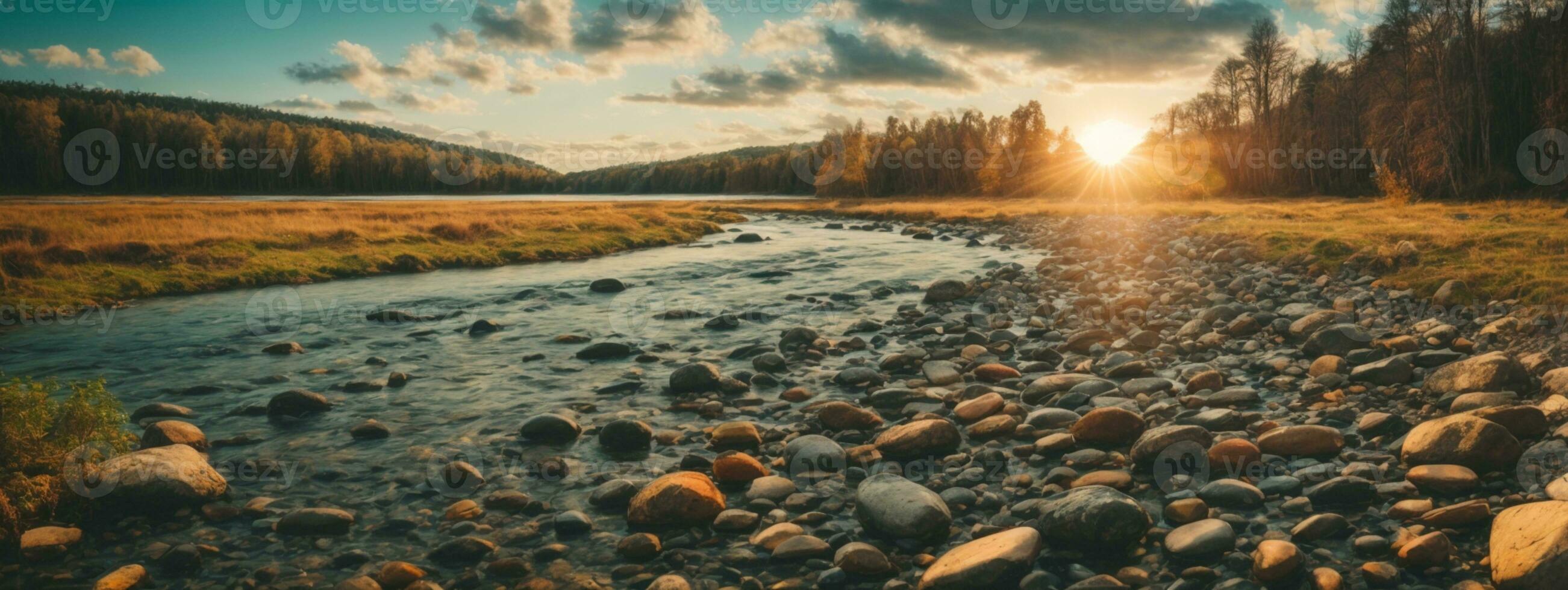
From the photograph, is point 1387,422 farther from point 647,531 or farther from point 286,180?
point 286,180

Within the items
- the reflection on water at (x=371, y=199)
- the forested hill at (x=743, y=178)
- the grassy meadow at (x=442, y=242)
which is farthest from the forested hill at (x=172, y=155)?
the grassy meadow at (x=442, y=242)

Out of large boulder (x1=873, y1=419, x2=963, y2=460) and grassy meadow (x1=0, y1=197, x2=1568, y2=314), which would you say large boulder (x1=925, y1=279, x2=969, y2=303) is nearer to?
grassy meadow (x1=0, y1=197, x2=1568, y2=314)

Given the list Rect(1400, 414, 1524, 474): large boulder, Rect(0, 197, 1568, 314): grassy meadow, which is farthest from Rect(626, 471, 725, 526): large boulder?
Rect(0, 197, 1568, 314): grassy meadow

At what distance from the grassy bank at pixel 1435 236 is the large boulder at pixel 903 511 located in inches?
365

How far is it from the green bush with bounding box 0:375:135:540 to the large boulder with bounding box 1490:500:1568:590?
8946 millimetres

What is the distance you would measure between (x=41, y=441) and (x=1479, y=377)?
12.0m

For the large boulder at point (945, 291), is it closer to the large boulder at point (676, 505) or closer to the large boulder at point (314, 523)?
the large boulder at point (676, 505)

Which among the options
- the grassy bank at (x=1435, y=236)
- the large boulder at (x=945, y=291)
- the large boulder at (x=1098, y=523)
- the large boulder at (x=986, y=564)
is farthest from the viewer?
the large boulder at (x=945, y=291)

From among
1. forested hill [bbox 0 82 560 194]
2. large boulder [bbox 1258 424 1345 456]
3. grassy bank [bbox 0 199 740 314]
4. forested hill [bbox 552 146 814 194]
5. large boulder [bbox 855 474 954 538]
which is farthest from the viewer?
forested hill [bbox 552 146 814 194]

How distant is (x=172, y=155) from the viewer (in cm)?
11731

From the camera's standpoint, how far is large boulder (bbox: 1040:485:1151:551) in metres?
4.70

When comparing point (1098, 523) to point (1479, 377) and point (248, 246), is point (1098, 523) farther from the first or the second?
point (248, 246)

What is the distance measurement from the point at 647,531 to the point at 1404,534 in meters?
4.77

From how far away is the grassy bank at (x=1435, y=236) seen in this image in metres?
10.8
